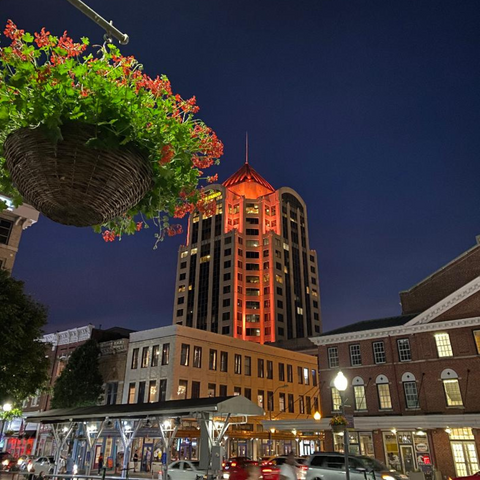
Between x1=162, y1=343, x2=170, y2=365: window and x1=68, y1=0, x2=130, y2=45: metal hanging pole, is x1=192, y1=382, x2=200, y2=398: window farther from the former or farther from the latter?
x1=68, y1=0, x2=130, y2=45: metal hanging pole

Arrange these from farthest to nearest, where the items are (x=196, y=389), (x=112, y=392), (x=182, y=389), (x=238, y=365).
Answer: (x=238, y=365)
(x=112, y=392)
(x=196, y=389)
(x=182, y=389)

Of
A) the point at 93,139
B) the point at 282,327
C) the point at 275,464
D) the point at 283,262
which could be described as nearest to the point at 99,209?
the point at 93,139

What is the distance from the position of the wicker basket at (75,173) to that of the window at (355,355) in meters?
42.7

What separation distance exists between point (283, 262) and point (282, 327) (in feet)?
58.7

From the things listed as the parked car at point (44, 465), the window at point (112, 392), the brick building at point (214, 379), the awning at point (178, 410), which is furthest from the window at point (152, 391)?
the awning at point (178, 410)

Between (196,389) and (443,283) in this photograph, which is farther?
(443,283)

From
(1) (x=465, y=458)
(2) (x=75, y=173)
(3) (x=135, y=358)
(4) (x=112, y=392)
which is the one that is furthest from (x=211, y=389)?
(2) (x=75, y=173)

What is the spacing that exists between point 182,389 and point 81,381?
12216 millimetres

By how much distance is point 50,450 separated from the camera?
51531 millimetres

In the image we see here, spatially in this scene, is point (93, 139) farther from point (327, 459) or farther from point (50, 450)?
point (50, 450)

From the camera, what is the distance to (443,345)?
38.8m

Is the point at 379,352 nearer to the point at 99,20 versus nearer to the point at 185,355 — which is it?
the point at 185,355

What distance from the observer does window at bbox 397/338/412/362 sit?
4040cm

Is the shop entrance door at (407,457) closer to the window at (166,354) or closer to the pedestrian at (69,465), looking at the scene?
the window at (166,354)
